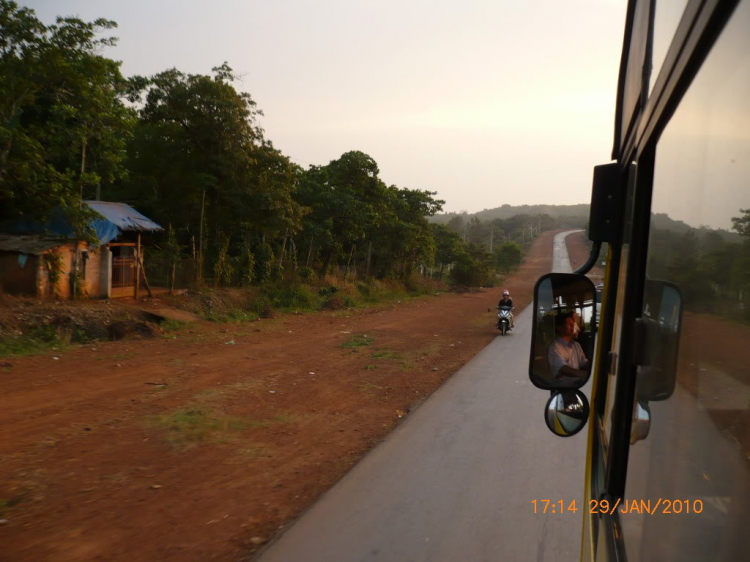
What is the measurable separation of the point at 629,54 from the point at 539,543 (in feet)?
9.28

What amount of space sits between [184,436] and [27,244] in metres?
11.5

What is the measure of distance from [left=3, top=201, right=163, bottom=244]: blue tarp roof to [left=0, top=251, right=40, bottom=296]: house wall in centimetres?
90

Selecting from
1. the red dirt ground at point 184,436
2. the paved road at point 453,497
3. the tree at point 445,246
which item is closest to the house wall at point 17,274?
the red dirt ground at point 184,436

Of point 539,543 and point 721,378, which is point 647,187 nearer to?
point 721,378

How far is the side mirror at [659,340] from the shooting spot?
1.10 metres

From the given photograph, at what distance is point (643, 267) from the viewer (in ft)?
4.68

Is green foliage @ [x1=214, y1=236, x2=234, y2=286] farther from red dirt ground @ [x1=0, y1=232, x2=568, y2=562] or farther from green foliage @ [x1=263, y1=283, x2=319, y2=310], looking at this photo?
red dirt ground @ [x1=0, y1=232, x2=568, y2=562]

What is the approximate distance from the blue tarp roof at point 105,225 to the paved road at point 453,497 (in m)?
11.9

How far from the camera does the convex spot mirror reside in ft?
6.71

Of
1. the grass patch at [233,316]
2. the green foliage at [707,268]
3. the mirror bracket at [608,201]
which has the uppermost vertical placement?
the mirror bracket at [608,201]

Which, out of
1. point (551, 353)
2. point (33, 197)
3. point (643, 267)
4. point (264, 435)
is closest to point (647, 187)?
point (643, 267)

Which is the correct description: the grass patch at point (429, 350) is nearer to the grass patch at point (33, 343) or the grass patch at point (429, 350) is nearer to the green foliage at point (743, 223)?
the grass patch at point (33, 343)

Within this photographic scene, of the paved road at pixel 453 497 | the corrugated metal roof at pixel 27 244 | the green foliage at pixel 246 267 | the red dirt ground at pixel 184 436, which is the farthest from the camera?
the green foliage at pixel 246 267

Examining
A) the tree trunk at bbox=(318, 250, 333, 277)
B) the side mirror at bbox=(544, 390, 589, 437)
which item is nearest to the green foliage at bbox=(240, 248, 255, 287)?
the tree trunk at bbox=(318, 250, 333, 277)
